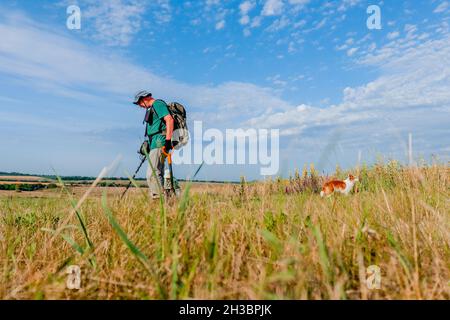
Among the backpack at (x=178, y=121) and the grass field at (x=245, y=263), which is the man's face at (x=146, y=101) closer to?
the backpack at (x=178, y=121)

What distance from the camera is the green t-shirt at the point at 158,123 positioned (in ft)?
26.7

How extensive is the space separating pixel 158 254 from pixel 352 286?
1.10 meters

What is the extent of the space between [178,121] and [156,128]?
0.55 metres

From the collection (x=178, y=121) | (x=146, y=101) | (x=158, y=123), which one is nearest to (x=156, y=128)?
(x=158, y=123)

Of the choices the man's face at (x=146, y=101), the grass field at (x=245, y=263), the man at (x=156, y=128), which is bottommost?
the grass field at (x=245, y=263)

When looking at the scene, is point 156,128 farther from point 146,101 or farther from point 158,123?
point 146,101

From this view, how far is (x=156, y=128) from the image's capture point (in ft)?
27.5

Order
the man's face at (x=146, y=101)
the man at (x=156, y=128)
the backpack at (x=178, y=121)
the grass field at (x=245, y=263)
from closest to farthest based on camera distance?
the grass field at (x=245, y=263), the man at (x=156, y=128), the backpack at (x=178, y=121), the man's face at (x=146, y=101)

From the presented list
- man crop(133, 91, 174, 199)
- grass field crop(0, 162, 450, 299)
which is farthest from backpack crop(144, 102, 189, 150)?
grass field crop(0, 162, 450, 299)

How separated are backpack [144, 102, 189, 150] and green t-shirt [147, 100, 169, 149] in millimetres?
104

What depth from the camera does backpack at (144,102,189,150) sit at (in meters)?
8.46

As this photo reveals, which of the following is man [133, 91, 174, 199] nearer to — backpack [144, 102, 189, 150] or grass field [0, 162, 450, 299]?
backpack [144, 102, 189, 150]

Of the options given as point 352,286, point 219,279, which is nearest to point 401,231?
point 352,286

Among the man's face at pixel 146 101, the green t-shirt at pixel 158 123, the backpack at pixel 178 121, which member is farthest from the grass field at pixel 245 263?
the man's face at pixel 146 101
